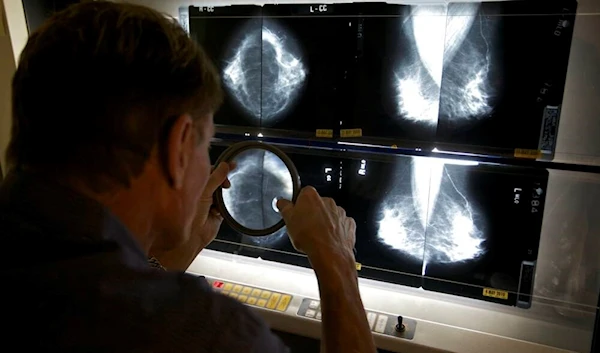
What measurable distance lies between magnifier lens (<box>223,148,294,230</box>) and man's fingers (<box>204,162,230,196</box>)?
340mm

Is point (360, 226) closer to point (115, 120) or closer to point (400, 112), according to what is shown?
point (400, 112)

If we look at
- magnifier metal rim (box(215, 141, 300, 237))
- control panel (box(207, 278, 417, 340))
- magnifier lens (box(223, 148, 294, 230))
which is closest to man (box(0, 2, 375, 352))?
magnifier metal rim (box(215, 141, 300, 237))

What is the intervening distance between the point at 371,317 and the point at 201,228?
0.55 meters

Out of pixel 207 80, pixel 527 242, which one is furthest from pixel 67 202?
pixel 527 242

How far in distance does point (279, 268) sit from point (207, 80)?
1131mm

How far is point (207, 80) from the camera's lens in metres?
0.81

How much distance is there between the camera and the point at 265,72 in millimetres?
1651

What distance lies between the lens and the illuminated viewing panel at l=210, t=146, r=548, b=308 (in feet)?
4.73

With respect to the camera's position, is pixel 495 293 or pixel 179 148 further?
pixel 495 293

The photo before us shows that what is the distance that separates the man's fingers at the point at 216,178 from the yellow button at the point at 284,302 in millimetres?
442

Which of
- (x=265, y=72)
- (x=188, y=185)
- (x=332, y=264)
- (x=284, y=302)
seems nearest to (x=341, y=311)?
(x=332, y=264)

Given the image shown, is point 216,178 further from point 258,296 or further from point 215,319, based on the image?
point 215,319

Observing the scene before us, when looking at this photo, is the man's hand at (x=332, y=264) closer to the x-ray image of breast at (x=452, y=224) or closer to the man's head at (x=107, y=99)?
the x-ray image of breast at (x=452, y=224)

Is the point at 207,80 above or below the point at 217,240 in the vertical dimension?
above
